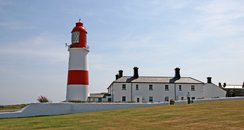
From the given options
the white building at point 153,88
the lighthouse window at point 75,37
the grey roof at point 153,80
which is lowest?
the white building at point 153,88

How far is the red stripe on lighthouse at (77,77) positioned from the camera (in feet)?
120

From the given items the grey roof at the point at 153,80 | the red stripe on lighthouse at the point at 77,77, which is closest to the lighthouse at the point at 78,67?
the red stripe on lighthouse at the point at 77,77

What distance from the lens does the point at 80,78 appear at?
36875 mm

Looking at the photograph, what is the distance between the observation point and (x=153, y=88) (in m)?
52.7

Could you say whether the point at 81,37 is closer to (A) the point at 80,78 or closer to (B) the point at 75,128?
(A) the point at 80,78

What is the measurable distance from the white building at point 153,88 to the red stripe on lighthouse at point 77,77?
14080 mm

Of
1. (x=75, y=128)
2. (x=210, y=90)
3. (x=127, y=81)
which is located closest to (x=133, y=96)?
(x=127, y=81)

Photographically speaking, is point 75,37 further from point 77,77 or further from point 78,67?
point 77,77

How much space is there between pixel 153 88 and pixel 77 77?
18659 millimetres

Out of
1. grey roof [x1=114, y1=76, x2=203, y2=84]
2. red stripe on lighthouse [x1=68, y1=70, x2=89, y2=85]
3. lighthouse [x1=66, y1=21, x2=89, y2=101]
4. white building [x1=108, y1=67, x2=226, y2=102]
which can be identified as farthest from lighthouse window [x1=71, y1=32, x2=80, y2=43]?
grey roof [x1=114, y1=76, x2=203, y2=84]

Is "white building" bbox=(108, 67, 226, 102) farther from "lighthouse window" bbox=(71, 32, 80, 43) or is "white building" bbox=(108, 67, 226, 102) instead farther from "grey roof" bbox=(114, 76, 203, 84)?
"lighthouse window" bbox=(71, 32, 80, 43)

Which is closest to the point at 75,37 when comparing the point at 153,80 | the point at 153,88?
the point at 153,88

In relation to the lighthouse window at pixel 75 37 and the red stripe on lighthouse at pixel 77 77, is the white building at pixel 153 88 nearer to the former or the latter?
the red stripe on lighthouse at pixel 77 77

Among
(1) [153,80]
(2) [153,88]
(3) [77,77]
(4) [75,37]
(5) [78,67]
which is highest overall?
(4) [75,37]
